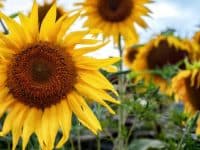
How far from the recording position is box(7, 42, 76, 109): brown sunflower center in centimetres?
180

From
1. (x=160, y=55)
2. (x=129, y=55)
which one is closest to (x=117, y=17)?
(x=160, y=55)

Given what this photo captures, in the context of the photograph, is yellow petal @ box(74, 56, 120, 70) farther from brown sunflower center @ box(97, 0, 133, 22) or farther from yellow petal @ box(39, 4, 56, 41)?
brown sunflower center @ box(97, 0, 133, 22)

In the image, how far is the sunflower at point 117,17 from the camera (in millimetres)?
3160

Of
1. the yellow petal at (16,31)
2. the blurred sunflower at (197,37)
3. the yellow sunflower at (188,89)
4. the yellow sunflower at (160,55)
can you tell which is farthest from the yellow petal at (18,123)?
the blurred sunflower at (197,37)

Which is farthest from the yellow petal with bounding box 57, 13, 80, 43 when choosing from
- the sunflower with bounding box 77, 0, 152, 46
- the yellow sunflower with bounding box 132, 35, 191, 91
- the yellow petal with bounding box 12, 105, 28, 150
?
the yellow sunflower with bounding box 132, 35, 191, 91

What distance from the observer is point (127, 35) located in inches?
124

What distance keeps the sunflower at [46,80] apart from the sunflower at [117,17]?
1329 millimetres

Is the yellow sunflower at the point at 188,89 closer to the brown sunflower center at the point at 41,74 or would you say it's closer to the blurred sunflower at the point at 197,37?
the brown sunflower center at the point at 41,74

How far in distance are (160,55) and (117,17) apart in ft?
3.05

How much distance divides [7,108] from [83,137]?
2.33 meters

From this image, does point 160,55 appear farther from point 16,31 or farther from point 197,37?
point 16,31

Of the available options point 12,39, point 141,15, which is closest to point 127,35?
point 141,15

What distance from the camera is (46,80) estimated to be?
1820 millimetres

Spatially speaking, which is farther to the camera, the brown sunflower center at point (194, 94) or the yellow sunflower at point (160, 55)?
the yellow sunflower at point (160, 55)
